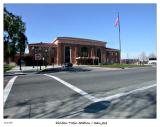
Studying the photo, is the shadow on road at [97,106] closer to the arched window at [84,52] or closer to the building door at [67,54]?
the building door at [67,54]

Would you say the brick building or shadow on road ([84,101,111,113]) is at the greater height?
the brick building

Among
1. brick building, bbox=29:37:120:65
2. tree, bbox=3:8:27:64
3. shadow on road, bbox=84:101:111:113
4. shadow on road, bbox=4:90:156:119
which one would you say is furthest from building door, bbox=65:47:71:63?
shadow on road, bbox=84:101:111:113

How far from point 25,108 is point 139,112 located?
10.6ft

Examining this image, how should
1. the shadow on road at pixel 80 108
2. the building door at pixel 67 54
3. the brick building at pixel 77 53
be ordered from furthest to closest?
the building door at pixel 67 54 → the brick building at pixel 77 53 → the shadow on road at pixel 80 108

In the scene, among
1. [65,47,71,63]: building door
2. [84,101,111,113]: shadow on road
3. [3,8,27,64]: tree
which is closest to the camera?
[84,101,111,113]: shadow on road

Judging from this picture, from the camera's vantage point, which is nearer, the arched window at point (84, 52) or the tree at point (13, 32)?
the tree at point (13, 32)

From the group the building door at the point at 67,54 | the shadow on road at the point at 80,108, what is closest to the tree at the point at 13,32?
the shadow on road at the point at 80,108

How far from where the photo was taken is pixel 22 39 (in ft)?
104

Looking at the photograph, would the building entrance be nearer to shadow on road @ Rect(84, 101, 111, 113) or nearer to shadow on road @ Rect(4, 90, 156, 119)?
shadow on road @ Rect(4, 90, 156, 119)

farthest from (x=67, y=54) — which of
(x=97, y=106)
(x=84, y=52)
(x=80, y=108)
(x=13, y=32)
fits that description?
(x=80, y=108)

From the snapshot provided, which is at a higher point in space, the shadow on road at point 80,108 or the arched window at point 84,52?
the arched window at point 84,52

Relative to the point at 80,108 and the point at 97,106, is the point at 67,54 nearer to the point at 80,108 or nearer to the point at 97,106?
the point at 97,106
